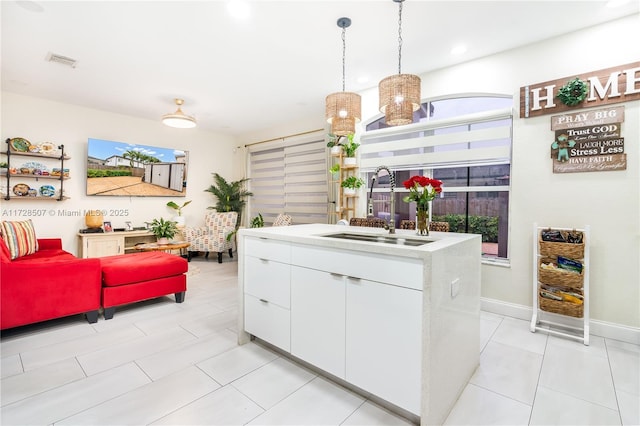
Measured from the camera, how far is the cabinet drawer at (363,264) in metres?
1.47

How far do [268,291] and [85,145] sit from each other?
16.4 ft

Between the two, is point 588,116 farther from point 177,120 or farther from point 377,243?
point 177,120

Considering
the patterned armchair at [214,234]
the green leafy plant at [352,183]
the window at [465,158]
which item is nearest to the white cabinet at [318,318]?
the green leafy plant at [352,183]

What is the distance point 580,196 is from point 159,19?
13.9ft

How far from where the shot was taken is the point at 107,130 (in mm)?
5367

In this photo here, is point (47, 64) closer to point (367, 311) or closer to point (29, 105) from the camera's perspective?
point (29, 105)

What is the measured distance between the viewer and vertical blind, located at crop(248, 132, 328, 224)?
5.57 m

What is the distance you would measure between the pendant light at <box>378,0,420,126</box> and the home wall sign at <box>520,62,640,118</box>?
56.5 inches

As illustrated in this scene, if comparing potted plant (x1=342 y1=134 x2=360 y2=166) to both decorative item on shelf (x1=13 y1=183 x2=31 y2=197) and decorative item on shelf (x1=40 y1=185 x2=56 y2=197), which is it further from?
decorative item on shelf (x1=13 y1=183 x2=31 y2=197)

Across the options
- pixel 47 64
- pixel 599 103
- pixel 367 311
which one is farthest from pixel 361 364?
pixel 47 64

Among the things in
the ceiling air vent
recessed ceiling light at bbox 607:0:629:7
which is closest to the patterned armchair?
the ceiling air vent

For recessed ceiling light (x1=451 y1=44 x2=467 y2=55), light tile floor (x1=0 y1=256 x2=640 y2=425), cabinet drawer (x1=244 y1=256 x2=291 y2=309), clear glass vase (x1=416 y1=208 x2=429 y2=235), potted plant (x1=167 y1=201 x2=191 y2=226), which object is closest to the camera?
light tile floor (x1=0 y1=256 x2=640 y2=425)

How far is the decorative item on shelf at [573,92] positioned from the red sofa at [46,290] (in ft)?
15.7

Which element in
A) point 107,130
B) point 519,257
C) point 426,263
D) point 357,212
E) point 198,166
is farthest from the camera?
point 198,166
